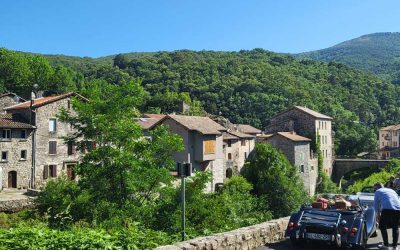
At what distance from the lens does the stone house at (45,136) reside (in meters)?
43.4

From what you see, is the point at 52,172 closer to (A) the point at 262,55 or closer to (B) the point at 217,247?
(B) the point at 217,247

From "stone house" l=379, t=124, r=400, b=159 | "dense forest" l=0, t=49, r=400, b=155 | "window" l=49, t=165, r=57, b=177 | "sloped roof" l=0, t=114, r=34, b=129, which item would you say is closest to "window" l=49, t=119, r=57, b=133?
"sloped roof" l=0, t=114, r=34, b=129

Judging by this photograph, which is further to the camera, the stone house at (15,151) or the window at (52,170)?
the window at (52,170)

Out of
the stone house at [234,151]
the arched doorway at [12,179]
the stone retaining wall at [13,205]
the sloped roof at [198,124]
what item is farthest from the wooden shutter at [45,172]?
the stone house at [234,151]

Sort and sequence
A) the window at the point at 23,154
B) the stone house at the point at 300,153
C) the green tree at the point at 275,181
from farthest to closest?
the stone house at the point at 300,153 → the green tree at the point at 275,181 → the window at the point at 23,154

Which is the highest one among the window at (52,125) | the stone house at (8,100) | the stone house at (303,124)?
the stone house at (8,100)

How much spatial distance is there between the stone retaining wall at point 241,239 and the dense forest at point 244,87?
229ft

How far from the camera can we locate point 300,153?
211 feet

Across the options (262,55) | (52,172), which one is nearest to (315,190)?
(52,172)

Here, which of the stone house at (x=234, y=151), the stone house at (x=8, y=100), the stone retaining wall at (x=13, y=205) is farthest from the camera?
the stone house at (x=234, y=151)

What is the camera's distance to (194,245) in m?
8.23

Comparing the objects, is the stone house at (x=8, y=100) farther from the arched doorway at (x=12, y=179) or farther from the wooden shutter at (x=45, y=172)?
the arched doorway at (x=12, y=179)

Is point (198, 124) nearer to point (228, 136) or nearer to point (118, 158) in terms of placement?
point (228, 136)

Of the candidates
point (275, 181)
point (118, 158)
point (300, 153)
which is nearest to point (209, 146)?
point (275, 181)
